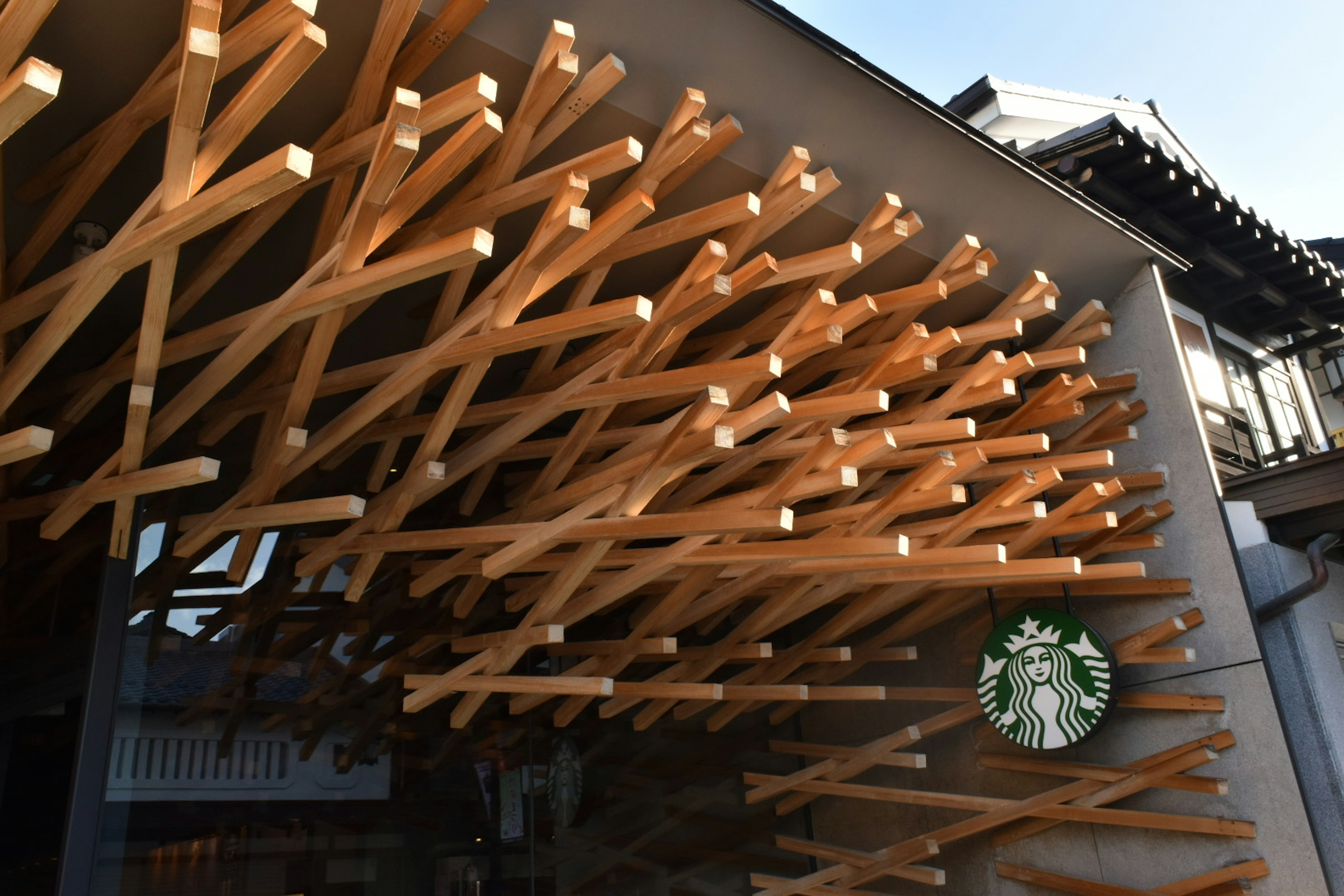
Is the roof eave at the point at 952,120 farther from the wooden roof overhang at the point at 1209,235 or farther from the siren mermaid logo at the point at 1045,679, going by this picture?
the siren mermaid logo at the point at 1045,679

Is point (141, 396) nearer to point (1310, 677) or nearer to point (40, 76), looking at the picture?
point (40, 76)

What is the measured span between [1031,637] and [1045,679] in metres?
0.20

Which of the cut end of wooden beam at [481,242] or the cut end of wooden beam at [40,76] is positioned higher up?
the cut end of wooden beam at [40,76]

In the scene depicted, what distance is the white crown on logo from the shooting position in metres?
4.34

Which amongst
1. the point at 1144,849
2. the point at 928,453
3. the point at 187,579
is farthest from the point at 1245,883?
the point at 187,579

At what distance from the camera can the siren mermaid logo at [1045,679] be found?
4145 millimetres

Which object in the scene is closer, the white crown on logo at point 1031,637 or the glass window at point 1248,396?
the white crown on logo at point 1031,637

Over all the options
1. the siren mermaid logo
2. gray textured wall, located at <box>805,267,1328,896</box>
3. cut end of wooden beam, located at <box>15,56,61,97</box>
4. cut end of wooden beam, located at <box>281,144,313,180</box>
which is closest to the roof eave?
gray textured wall, located at <box>805,267,1328,896</box>

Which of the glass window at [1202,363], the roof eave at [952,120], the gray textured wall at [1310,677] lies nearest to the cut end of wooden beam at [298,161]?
the roof eave at [952,120]

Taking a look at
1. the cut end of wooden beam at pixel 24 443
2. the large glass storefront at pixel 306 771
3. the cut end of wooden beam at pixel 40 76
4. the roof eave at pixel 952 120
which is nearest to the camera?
the cut end of wooden beam at pixel 40 76

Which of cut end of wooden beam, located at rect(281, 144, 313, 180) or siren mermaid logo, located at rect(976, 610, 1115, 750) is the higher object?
cut end of wooden beam, located at rect(281, 144, 313, 180)

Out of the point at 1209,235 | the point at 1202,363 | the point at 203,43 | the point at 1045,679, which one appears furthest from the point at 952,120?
the point at 1202,363

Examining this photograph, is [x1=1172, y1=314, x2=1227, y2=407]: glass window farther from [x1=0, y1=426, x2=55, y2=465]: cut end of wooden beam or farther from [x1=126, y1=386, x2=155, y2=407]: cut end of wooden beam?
[x1=0, y1=426, x2=55, y2=465]: cut end of wooden beam

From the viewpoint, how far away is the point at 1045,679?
14.1ft
